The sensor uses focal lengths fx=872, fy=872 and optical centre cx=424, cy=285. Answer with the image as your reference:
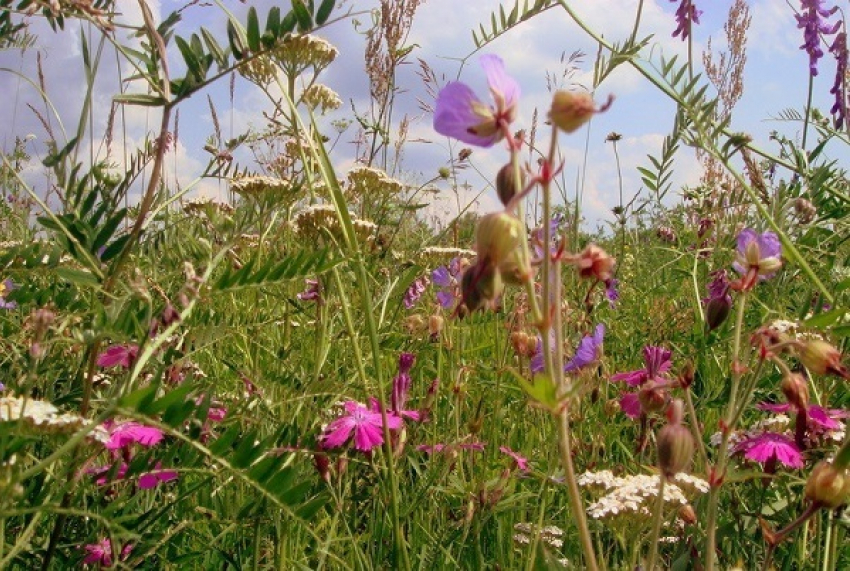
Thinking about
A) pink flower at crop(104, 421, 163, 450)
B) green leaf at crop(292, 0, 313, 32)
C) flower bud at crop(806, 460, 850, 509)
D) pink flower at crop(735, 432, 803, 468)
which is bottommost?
pink flower at crop(104, 421, 163, 450)

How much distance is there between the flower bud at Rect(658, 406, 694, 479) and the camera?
2.50ft

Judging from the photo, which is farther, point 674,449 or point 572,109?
point 674,449

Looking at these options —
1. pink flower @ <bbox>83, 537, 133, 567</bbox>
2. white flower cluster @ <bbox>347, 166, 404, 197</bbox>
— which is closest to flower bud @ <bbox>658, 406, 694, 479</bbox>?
pink flower @ <bbox>83, 537, 133, 567</bbox>

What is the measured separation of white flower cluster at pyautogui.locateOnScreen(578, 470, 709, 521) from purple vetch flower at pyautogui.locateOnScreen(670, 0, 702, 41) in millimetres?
1132

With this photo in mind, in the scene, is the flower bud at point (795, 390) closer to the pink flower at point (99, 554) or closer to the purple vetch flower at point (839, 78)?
the pink flower at point (99, 554)

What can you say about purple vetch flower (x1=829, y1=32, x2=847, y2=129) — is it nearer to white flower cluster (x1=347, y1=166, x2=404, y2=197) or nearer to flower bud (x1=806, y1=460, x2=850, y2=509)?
white flower cluster (x1=347, y1=166, x2=404, y2=197)

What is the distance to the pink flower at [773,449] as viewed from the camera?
51.2 inches

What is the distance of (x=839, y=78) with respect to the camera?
7.84ft

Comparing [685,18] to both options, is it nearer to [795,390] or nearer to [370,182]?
[370,182]

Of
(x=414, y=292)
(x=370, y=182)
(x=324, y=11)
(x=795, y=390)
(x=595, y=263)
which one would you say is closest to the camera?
(x=595, y=263)

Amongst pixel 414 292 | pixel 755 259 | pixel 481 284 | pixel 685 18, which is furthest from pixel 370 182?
pixel 481 284

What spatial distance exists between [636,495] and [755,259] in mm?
419

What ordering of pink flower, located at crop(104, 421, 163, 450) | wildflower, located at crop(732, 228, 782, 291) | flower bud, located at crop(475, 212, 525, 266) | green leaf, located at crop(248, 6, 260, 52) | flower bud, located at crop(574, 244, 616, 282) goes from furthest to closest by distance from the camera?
pink flower, located at crop(104, 421, 163, 450) → green leaf, located at crop(248, 6, 260, 52) → wildflower, located at crop(732, 228, 782, 291) → flower bud, located at crop(574, 244, 616, 282) → flower bud, located at crop(475, 212, 525, 266)

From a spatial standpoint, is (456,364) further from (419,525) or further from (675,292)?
(675,292)
